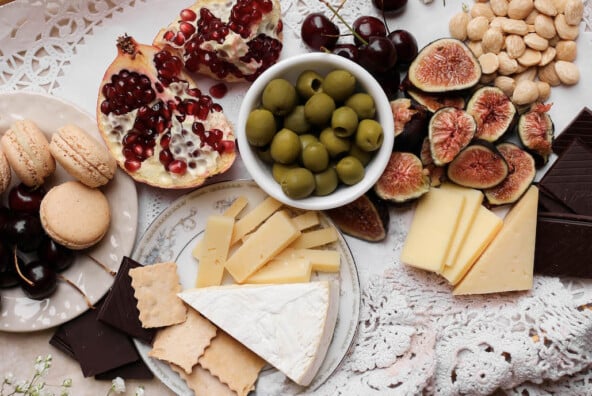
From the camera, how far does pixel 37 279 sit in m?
1.83

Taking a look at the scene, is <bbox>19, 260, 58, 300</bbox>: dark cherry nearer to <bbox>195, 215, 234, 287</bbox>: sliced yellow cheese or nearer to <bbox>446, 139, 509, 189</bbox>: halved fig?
<bbox>195, 215, 234, 287</bbox>: sliced yellow cheese

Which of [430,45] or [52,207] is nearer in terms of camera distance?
[52,207]

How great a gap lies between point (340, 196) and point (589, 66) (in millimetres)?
992

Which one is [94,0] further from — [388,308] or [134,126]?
[388,308]

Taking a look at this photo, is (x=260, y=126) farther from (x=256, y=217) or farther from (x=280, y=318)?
(x=280, y=318)

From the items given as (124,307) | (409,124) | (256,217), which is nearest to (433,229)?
(409,124)

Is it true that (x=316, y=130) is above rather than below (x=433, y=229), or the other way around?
above

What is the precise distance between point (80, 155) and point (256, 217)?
0.58 meters

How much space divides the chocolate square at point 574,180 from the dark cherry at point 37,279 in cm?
164

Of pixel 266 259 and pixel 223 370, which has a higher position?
pixel 266 259

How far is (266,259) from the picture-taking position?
1900 mm

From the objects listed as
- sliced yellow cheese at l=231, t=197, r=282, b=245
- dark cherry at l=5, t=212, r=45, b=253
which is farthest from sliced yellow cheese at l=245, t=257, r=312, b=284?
dark cherry at l=5, t=212, r=45, b=253

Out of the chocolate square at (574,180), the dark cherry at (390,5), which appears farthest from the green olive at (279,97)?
the chocolate square at (574,180)

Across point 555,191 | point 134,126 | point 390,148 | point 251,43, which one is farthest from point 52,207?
point 555,191
